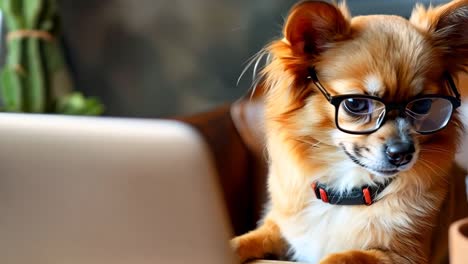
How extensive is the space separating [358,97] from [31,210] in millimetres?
516

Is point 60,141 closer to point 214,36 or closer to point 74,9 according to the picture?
point 214,36

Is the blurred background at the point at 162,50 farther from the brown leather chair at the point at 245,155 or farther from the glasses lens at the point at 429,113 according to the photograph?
the glasses lens at the point at 429,113

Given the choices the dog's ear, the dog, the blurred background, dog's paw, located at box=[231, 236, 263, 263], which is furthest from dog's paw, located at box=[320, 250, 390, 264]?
the blurred background

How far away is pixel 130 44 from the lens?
2.05m

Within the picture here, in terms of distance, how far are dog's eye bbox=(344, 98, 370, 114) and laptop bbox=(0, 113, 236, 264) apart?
389 millimetres

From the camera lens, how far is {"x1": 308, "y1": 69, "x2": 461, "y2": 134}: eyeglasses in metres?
0.89

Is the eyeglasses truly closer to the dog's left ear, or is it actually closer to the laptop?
the dog's left ear

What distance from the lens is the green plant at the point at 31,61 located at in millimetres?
1733

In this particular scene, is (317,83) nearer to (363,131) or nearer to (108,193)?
(363,131)

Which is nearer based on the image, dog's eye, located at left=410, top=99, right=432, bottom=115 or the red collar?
dog's eye, located at left=410, top=99, right=432, bottom=115

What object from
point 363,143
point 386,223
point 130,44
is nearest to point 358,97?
point 363,143

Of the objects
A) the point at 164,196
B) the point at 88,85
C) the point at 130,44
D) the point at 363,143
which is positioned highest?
the point at 164,196

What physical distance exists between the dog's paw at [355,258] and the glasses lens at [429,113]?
23 centimetres

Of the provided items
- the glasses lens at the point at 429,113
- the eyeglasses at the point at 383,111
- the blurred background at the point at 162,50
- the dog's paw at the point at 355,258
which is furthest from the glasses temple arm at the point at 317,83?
the blurred background at the point at 162,50
